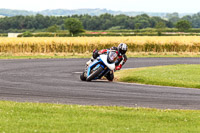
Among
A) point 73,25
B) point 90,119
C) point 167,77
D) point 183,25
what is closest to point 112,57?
point 167,77

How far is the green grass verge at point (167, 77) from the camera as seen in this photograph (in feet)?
65.9

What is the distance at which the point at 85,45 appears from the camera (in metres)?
43.8

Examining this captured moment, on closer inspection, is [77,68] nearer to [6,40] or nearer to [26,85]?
[26,85]

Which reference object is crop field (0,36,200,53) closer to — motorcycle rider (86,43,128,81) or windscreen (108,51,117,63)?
motorcycle rider (86,43,128,81)

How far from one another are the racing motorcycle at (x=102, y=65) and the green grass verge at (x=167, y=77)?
1.68 metres

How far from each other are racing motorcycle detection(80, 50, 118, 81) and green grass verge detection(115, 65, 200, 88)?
1.68 meters

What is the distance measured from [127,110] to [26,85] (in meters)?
6.99

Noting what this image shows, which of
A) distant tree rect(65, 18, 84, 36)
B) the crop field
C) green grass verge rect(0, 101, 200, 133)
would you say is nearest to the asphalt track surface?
green grass verge rect(0, 101, 200, 133)

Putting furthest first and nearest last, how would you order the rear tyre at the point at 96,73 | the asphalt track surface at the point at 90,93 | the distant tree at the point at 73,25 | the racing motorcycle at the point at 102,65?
1. the distant tree at the point at 73,25
2. the rear tyre at the point at 96,73
3. the racing motorcycle at the point at 102,65
4. the asphalt track surface at the point at 90,93

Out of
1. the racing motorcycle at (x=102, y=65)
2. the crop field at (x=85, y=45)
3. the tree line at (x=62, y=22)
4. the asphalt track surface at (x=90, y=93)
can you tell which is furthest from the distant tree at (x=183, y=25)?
the racing motorcycle at (x=102, y=65)

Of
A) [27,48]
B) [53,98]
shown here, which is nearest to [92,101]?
[53,98]

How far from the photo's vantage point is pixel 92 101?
1498cm

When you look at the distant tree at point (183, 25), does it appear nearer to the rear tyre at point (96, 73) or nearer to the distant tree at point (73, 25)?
the distant tree at point (73, 25)

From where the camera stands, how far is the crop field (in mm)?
43031
